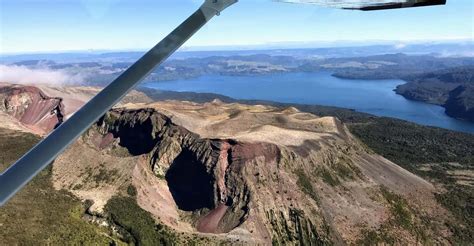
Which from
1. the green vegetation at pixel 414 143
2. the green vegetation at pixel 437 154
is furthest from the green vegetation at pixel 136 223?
the green vegetation at pixel 414 143

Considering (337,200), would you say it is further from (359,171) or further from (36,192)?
(36,192)

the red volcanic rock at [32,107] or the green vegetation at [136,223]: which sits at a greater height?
the red volcanic rock at [32,107]

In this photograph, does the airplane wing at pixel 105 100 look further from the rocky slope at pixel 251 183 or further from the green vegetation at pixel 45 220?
the rocky slope at pixel 251 183

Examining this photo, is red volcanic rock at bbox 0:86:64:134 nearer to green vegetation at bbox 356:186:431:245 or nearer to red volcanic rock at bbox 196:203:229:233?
red volcanic rock at bbox 196:203:229:233

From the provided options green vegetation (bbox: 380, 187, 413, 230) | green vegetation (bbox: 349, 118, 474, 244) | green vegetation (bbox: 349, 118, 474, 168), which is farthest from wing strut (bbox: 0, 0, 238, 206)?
green vegetation (bbox: 349, 118, 474, 168)

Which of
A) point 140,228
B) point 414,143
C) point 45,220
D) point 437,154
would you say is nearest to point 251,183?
point 140,228

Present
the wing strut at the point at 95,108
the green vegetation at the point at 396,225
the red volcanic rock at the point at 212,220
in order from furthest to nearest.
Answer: the red volcanic rock at the point at 212,220 < the green vegetation at the point at 396,225 < the wing strut at the point at 95,108
